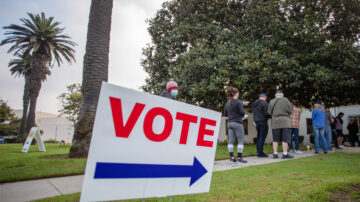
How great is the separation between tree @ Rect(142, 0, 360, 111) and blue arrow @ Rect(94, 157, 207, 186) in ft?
30.5

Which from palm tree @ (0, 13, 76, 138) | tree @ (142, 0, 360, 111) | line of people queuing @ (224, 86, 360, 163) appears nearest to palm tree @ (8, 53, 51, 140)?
palm tree @ (0, 13, 76, 138)

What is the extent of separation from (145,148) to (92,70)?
6738mm

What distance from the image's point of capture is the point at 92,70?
789 cm

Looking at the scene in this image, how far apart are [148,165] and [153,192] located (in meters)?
0.24

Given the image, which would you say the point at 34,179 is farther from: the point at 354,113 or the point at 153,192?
the point at 354,113

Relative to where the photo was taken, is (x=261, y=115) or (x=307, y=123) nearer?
(x=261, y=115)

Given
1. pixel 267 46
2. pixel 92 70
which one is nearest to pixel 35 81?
pixel 92 70

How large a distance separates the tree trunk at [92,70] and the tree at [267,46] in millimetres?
5132

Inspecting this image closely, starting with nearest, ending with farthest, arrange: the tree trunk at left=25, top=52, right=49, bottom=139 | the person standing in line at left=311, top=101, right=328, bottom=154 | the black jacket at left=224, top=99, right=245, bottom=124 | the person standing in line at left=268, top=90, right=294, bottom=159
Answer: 1. the black jacket at left=224, top=99, right=245, bottom=124
2. the person standing in line at left=268, top=90, right=294, bottom=159
3. the person standing in line at left=311, top=101, right=328, bottom=154
4. the tree trunk at left=25, top=52, right=49, bottom=139

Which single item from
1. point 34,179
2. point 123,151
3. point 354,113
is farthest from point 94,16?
point 354,113

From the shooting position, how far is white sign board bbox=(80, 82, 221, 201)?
1642mm

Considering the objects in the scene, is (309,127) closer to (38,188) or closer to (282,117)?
(282,117)

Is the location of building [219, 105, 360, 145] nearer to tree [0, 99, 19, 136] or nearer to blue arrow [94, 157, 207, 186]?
blue arrow [94, 157, 207, 186]

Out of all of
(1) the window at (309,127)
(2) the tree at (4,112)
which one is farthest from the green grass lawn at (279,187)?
(2) the tree at (4,112)
